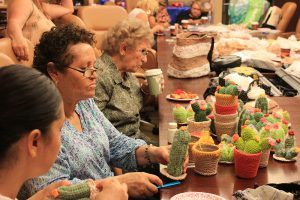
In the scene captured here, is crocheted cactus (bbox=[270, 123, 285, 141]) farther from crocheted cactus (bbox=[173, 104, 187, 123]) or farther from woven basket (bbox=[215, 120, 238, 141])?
crocheted cactus (bbox=[173, 104, 187, 123])

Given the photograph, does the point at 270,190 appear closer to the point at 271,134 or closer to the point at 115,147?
the point at 271,134

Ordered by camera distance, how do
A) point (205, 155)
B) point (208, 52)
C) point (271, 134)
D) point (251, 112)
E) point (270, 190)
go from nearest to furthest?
point (270, 190), point (205, 155), point (271, 134), point (251, 112), point (208, 52)

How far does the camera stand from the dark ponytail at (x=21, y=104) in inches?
35.9

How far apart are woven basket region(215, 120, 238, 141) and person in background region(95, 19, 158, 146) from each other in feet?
2.44

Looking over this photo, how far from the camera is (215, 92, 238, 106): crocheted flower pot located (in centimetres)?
165

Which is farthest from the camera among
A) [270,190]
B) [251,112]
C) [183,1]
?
[183,1]

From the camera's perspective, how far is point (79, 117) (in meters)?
1.75

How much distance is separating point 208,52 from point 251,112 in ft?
4.17

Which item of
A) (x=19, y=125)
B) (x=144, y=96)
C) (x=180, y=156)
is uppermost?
(x=19, y=125)

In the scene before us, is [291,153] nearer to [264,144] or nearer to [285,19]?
[264,144]

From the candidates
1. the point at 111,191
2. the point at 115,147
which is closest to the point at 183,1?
the point at 115,147

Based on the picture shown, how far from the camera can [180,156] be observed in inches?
56.0

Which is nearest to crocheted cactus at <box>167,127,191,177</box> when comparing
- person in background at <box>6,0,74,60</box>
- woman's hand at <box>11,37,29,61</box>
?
woman's hand at <box>11,37,29,61</box>

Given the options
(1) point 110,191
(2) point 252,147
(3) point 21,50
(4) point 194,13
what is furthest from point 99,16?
(1) point 110,191
